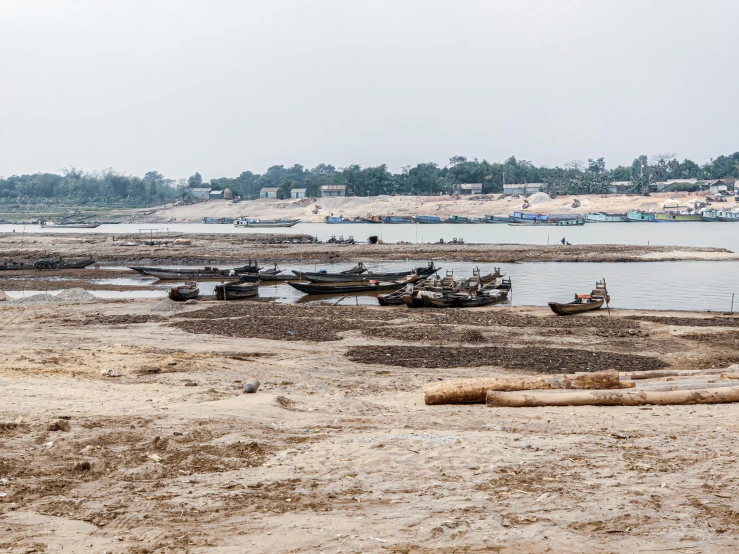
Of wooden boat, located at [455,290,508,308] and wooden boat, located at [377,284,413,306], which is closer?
wooden boat, located at [377,284,413,306]

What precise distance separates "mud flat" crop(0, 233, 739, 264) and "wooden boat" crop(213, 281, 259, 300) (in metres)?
20.0

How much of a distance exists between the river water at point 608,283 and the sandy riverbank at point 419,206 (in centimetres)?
8349

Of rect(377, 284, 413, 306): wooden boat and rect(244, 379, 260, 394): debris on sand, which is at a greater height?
rect(244, 379, 260, 394): debris on sand

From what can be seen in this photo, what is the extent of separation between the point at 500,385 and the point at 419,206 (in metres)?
132

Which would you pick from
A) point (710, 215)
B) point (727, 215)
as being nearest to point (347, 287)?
point (710, 215)

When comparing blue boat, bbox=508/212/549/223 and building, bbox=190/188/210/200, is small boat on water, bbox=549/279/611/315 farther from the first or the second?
building, bbox=190/188/210/200

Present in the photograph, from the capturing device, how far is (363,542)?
6.05 metres

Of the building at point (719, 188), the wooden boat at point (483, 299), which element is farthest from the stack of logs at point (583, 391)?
the building at point (719, 188)

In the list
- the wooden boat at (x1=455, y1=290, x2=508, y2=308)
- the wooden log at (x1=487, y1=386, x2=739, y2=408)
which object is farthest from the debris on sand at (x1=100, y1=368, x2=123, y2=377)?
the wooden boat at (x1=455, y1=290, x2=508, y2=308)

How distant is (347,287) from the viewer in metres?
34.8

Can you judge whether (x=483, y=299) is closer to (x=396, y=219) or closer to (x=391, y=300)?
(x=391, y=300)

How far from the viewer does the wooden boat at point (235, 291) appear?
31.1 meters

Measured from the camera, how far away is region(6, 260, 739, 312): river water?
32.7 meters

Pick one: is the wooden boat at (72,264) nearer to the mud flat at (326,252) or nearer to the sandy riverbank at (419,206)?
the mud flat at (326,252)
